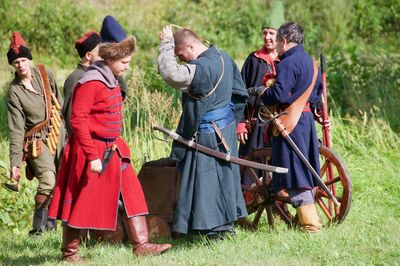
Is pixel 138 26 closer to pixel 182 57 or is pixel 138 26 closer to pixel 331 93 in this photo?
pixel 331 93

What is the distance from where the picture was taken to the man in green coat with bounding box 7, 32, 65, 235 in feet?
27.0

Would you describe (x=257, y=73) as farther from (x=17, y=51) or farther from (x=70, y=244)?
(x=70, y=244)

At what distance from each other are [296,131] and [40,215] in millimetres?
2513

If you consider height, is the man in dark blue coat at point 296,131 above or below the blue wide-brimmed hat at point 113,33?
below

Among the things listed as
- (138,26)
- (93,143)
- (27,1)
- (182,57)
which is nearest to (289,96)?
(182,57)

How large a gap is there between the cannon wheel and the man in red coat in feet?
4.87

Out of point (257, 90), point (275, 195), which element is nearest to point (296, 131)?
point (257, 90)

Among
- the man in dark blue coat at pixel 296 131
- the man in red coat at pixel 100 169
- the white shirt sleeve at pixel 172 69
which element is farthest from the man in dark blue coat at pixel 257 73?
the man in red coat at pixel 100 169

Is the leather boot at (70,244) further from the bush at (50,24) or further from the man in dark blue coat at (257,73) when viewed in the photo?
the bush at (50,24)

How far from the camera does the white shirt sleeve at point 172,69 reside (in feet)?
23.1

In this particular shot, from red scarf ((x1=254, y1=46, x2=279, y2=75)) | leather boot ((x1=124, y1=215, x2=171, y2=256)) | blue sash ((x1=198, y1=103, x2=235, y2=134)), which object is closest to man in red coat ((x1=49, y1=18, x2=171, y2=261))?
leather boot ((x1=124, y1=215, x2=171, y2=256))

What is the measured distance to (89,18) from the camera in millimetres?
21156

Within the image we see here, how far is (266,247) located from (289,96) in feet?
3.95

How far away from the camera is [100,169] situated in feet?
21.6
